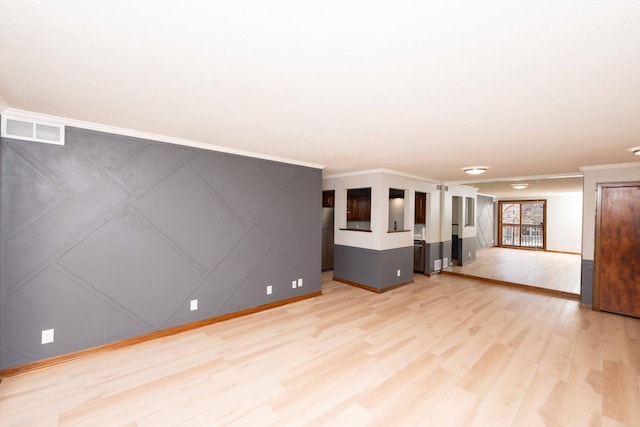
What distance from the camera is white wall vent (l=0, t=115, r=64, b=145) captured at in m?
2.57

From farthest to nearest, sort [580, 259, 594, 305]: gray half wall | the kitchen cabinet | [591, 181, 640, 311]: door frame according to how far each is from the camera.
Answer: the kitchen cabinet, [580, 259, 594, 305]: gray half wall, [591, 181, 640, 311]: door frame

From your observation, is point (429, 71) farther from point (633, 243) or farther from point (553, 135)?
point (633, 243)

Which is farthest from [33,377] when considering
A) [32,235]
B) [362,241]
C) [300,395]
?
[362,241]

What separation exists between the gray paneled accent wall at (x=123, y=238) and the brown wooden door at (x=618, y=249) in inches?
221

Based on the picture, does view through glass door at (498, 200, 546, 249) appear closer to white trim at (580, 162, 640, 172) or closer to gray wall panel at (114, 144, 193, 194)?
white trim at (580, 162, 640, 172)

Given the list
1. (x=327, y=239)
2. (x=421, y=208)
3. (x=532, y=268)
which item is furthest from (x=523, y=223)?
(x=327, y=239)

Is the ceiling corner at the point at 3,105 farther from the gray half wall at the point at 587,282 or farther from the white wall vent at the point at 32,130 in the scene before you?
the gray half wall at the point at 587,282

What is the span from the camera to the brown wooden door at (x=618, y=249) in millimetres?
4469

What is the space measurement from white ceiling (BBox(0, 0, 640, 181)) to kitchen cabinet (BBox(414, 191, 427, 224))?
3.91 meters

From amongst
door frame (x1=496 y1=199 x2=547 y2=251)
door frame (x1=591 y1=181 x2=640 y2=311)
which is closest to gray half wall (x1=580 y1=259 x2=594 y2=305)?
door frame (x1=591 y1=181 x2=640 y2=311)

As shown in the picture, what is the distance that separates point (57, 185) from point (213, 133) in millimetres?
1635

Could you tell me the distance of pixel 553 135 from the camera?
300 centimetres

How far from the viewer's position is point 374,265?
218 inches

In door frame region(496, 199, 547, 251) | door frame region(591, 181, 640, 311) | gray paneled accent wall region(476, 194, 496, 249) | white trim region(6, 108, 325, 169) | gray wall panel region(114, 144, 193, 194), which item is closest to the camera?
white trim region(6, 108, 325, 169)
